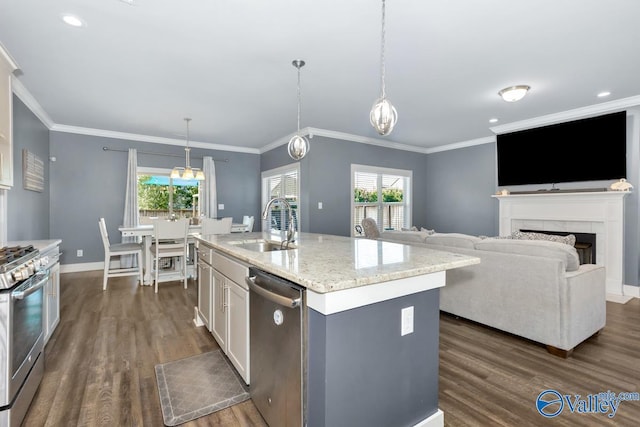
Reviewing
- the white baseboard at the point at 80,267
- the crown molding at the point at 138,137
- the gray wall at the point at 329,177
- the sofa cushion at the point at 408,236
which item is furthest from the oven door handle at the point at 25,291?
the crown molding at the point at 138,137

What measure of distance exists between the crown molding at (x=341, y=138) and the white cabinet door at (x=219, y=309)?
341cm

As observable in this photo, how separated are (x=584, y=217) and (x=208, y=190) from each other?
6.43m

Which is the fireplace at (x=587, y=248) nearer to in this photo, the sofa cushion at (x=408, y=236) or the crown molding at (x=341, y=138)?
the sofa cushion at (x=408, y=236)

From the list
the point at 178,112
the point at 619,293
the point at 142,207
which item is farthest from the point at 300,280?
the point at 142,207

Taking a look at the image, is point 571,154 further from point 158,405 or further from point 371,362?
point 158,405

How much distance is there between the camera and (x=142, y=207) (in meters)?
6.00

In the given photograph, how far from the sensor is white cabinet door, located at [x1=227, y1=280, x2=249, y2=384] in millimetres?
1861

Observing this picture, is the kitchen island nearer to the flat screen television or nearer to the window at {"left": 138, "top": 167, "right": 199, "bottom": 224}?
the flat screen television

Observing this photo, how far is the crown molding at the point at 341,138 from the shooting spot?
209 inches

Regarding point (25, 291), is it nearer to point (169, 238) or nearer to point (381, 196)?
point (169, 238)

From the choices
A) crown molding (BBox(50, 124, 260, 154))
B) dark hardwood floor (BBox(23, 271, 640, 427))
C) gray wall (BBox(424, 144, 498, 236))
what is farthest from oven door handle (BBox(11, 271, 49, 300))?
gray wall (BBox(424, 144, 498, 236))

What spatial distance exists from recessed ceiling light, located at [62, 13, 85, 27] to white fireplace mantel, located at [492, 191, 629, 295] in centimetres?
591

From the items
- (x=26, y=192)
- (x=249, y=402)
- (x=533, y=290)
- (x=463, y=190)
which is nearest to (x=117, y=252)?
(x=26, y=192)

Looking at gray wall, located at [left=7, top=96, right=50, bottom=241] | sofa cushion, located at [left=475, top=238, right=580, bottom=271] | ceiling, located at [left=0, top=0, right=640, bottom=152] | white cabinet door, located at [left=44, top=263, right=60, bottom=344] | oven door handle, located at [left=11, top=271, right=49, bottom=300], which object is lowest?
white cabinet door, located at [left=44, top=263, right=60, bottom=344]
